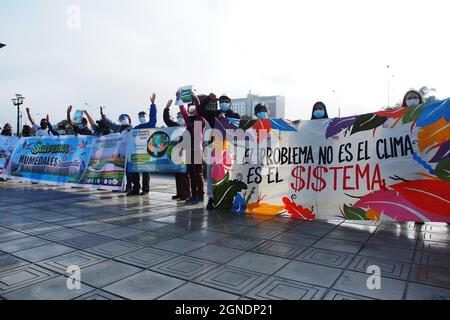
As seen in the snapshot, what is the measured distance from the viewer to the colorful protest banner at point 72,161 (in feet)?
28.0

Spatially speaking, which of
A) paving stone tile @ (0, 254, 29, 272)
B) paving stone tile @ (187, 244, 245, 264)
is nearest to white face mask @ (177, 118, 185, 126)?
paving stone tile @ (187, 244, 245, 264)

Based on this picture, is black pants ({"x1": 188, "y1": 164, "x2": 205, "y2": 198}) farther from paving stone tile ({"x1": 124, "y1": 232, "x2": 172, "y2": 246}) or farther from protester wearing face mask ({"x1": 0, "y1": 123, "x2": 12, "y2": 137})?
protester wearing face mask ({"x1": 0, "y1": 123, "x2": 12, "y2": 137})

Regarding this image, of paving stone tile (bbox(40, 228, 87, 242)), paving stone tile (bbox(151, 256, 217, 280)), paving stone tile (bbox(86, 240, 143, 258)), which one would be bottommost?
paving stone tile (bbox(151, 256, 217, 280))

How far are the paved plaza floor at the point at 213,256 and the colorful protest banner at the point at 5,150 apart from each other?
21.9 ft

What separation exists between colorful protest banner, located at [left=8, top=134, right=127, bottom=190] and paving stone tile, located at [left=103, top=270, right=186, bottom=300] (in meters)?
5.63

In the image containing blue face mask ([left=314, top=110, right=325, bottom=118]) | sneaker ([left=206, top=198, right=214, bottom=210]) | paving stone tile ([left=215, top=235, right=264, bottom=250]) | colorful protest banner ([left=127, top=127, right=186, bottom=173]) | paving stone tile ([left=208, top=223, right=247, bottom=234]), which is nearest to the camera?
paving stone tile ([left=215, top=235, right=264, bottom=250])

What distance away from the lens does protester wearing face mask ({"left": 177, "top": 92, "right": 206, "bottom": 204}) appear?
6.93m

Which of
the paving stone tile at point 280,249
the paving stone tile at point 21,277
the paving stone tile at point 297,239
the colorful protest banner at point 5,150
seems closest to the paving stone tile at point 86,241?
the paving stone tile at point 21,277

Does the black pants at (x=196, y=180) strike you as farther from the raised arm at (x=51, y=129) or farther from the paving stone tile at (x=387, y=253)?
the raised arm at (x=51, y=129)

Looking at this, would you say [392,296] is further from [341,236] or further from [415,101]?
[415,101]

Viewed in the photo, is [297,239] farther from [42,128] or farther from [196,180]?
[42,128]
